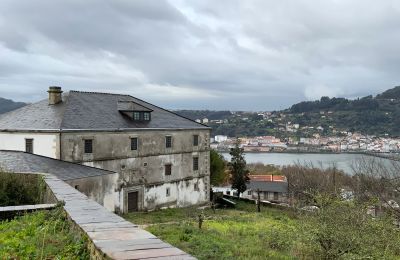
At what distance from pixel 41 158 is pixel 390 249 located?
1602 cm

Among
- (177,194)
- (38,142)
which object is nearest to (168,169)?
(177,194)

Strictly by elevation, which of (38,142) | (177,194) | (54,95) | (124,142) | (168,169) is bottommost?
(177,194)

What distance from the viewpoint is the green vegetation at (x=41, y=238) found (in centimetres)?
562

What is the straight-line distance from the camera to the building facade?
25.0 m

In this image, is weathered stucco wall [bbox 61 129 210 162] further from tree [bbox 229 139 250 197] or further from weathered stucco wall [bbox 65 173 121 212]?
tree [bbox 229 139 250 197]

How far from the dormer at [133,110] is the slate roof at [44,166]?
29.7ft

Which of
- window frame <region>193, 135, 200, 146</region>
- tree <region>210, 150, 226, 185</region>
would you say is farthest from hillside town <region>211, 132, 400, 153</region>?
window frame <region>193, 135, 200, 146</region>

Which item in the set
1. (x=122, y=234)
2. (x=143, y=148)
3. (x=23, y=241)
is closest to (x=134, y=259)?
(x=122, y=234)

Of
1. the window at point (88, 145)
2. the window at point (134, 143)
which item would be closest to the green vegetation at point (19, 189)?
the window at point (88, 145)

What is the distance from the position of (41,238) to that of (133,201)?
918 inches

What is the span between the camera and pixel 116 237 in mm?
4738

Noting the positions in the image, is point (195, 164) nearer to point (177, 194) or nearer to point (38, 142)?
point (177, 194)

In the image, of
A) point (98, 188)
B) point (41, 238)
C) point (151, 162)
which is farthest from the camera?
point (151, 162)

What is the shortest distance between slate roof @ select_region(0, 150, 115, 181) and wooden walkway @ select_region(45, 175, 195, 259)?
1037 cm
